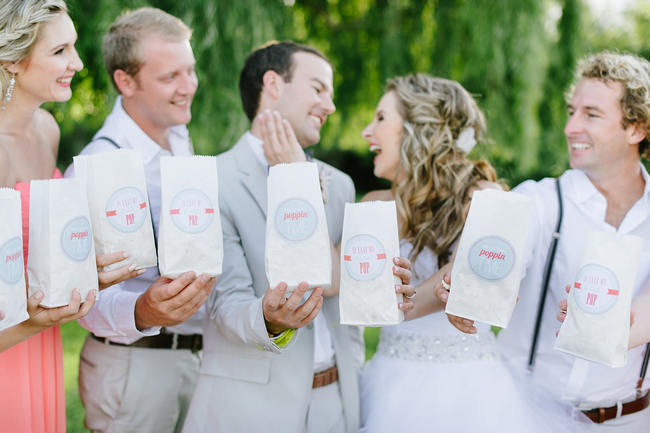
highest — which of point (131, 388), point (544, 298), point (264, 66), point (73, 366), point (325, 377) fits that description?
point (264, 66)

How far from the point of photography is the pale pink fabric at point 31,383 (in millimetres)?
1867

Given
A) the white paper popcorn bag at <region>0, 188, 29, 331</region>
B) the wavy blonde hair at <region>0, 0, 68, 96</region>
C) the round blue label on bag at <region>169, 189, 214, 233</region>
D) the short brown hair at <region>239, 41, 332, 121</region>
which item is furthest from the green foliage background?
the white paper popcorn bag at <region>0, 188, 29, 331</region>

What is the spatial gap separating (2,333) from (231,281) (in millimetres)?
731

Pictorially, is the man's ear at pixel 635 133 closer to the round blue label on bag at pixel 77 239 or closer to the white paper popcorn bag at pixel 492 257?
the white paper popcorn bag at pixel 492 257

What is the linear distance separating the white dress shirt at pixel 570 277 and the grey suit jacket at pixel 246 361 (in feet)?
2.50

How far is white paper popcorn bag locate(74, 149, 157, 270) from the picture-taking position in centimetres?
175

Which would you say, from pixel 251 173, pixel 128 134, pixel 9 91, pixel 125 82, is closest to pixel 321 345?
pixel 251 173

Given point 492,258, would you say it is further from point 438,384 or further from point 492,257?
point 438,384

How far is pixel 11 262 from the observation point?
5.03 ft

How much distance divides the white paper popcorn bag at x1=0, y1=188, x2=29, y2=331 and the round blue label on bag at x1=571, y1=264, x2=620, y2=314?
152 centimetres

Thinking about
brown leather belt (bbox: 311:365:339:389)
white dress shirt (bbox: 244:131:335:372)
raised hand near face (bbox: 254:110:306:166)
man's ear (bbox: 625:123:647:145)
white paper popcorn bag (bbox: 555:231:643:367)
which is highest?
man's ear (bbox: 625:123:647:145)

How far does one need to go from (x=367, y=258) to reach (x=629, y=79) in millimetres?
1325

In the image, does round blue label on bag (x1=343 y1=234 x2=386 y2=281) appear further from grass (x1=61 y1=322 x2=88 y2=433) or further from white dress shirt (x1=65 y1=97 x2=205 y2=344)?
grass (x1=61 y1=322 x2=88 y2=433)

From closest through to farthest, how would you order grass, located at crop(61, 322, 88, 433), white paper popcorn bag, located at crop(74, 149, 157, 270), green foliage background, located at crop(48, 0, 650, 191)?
white paper popcorn bag, located at crop(74, 149, 157, 270)
green foliage background, located at crop(48, 0, 650, 191)
grass, located at crop(61, 322, 88, 433)
